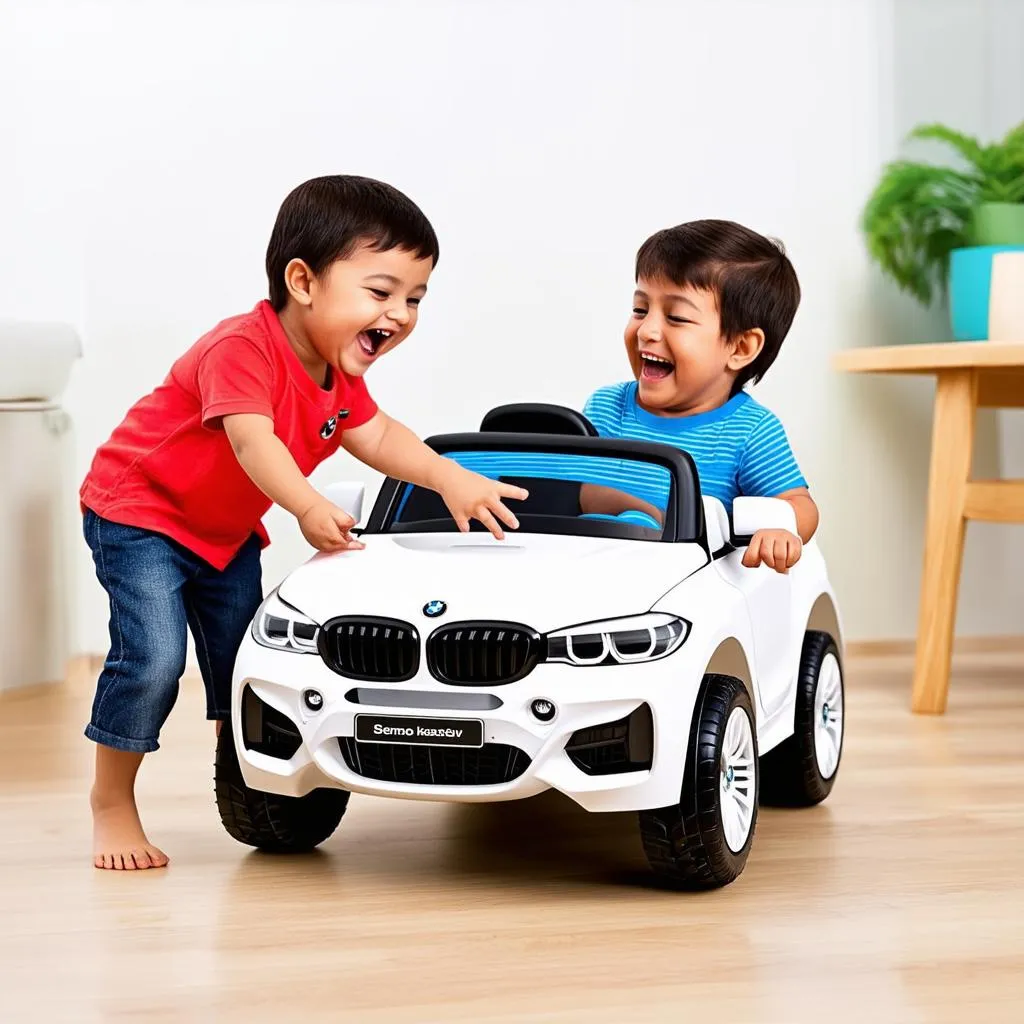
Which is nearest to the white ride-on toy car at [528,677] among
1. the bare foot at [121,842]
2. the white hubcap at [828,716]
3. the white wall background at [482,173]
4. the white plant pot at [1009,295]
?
the bare foot at [121,842]

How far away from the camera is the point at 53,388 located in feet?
A: 10.2

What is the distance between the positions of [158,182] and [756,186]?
1296 millimetres

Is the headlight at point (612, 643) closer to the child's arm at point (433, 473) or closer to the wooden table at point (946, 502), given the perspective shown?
the child's arm at point (433, 473)

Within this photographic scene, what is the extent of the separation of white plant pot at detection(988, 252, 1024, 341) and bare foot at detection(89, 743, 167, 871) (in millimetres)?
1920

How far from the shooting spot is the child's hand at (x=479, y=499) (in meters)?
1.77

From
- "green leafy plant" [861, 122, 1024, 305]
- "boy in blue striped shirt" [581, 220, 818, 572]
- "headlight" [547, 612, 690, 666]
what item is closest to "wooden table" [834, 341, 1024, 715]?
"green leafy plant" [861, 122, 1024, 305]

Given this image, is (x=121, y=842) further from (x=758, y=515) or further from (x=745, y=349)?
(x=745, y=349)

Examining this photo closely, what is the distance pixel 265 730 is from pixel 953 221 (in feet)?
7.75

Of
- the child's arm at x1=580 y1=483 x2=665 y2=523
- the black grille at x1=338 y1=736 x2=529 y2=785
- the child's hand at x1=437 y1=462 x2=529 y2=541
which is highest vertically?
the child's hand at x1=437 y1=462 x2=529 y2=541

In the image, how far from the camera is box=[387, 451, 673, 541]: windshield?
1967 mm

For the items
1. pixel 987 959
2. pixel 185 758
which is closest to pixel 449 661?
pixel 987 959

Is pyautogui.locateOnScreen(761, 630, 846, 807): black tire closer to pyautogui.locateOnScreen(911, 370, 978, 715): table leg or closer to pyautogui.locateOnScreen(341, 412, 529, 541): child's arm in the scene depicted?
pyautogui.locateOnScreen(341, 412, 529, 541): child's arm

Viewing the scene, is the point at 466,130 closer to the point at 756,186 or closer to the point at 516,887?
the point at 756,186

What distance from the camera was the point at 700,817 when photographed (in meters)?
1.61
